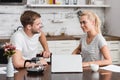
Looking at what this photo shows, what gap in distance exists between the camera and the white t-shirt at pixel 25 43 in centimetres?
342

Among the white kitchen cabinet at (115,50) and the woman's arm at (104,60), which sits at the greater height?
the woman's arm at (104,60)

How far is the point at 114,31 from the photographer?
588cm

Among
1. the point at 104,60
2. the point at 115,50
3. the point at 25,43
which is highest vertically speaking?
the point at 25,43

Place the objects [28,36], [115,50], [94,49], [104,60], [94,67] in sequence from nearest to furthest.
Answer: [94,67]
[104,60]
[94,49]
[28,36]
[115,50]

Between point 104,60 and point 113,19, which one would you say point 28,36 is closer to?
point 104,60

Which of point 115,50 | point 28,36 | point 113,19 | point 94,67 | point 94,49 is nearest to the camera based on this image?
point 94,67

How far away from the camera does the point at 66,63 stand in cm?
284

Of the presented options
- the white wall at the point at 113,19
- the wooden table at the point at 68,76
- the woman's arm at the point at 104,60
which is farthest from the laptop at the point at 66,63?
the white wall at the point at 113,19

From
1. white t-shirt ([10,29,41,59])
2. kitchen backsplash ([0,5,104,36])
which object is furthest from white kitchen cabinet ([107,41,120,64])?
white t-shirt ([10,29,41,59])

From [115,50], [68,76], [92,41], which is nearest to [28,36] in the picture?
[92,41]

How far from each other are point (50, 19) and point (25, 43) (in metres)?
2.40

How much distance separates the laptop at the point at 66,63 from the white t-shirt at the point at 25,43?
25.4 inches

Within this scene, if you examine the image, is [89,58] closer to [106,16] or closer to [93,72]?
[93,72]

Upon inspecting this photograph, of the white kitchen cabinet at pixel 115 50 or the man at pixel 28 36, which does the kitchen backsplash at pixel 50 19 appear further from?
the man at pixel 28 36
